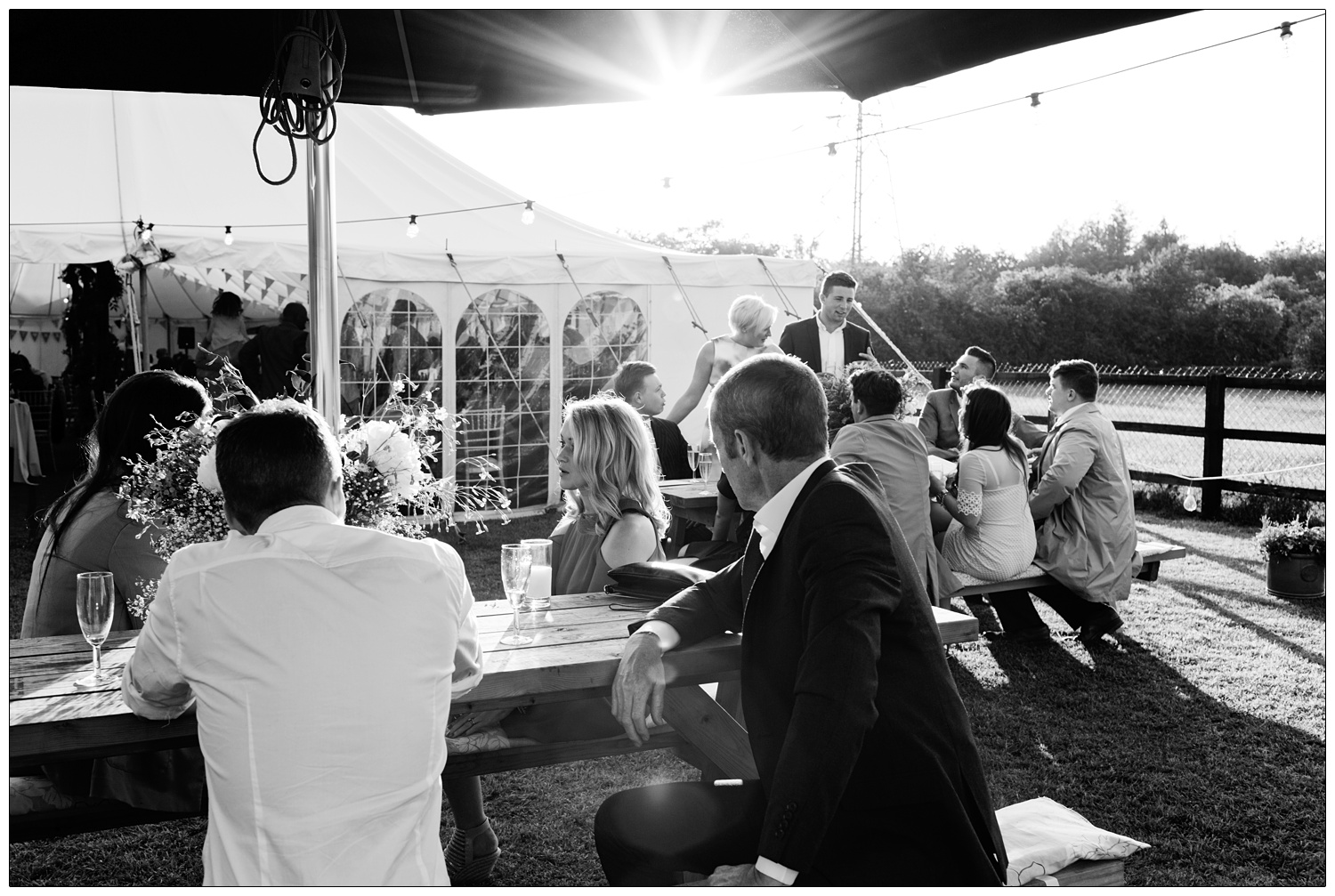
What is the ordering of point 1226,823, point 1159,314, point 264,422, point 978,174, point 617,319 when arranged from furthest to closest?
point 978,174 → point 1159,314 → point 617,319 → point 1226,823 → point 264,422

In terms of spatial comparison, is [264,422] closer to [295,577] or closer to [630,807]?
[295,577]

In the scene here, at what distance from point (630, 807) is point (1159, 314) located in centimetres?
2988

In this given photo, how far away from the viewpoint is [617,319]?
31.4 feet

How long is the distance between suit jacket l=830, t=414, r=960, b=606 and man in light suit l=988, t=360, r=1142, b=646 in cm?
97

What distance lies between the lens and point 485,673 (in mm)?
2236

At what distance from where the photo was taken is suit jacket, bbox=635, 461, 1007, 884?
5.24 ft

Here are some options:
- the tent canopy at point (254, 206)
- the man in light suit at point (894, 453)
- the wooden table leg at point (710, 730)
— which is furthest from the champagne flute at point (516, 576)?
the tent canopy at point (254, 206)

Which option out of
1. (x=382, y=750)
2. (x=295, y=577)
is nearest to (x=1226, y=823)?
(x=382, y=750)

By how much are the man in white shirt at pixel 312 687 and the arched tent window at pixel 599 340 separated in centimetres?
767

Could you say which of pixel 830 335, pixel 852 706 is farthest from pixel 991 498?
pixel 852 706

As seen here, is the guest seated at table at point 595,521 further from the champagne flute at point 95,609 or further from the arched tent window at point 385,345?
the arched tent window at point 385,345

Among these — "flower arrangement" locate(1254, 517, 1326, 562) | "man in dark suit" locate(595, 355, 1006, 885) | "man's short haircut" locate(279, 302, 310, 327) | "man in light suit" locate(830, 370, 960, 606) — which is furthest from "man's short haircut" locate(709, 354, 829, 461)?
→ "man's short haircut" locate(279, 302, 310, 327)

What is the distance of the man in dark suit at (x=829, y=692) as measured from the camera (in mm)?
1607

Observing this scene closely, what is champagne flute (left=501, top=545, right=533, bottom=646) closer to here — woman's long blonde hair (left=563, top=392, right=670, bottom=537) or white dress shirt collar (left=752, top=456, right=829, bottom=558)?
woman's long blonde hair (left=563, top=392, right=670, bottom=537)
